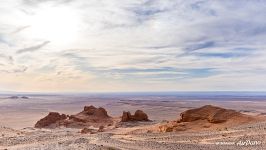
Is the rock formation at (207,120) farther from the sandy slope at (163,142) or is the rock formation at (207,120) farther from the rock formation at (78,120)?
the rock formation at (78,120)

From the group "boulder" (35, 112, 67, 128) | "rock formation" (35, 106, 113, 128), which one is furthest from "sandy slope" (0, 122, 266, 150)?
"boulder" (35, 112, 67, 128)

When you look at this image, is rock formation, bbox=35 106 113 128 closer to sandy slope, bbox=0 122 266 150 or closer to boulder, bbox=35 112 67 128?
boulder, bbox=35 112 67 128

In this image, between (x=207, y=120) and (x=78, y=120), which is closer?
(x=207, y=120)

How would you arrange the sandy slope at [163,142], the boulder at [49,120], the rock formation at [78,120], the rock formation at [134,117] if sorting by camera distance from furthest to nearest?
1. the boulder at [49,120]
2. the rock formation at [78,120]
3. the rock formation at [134,117]
4. the sandy slope at [163,142]

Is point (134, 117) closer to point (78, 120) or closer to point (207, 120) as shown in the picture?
point (78, 120)

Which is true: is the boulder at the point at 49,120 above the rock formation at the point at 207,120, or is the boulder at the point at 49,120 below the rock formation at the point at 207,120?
below

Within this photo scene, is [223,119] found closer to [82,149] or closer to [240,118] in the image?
[240,118]

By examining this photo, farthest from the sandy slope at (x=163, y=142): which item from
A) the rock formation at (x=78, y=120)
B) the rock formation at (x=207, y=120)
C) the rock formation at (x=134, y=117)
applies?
the rock formation at (x=78, y=120)

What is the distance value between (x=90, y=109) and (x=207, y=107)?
22.7 m

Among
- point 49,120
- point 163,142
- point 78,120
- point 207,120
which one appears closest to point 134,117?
point 78,120

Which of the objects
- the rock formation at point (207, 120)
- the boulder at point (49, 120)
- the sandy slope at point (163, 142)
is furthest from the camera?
the boulder at point (49, 120)

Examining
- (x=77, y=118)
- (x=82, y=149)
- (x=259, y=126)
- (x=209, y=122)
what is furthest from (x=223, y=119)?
(x=77, y=118)

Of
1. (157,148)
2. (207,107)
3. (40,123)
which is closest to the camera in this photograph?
(157,148)

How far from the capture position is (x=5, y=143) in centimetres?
2394
